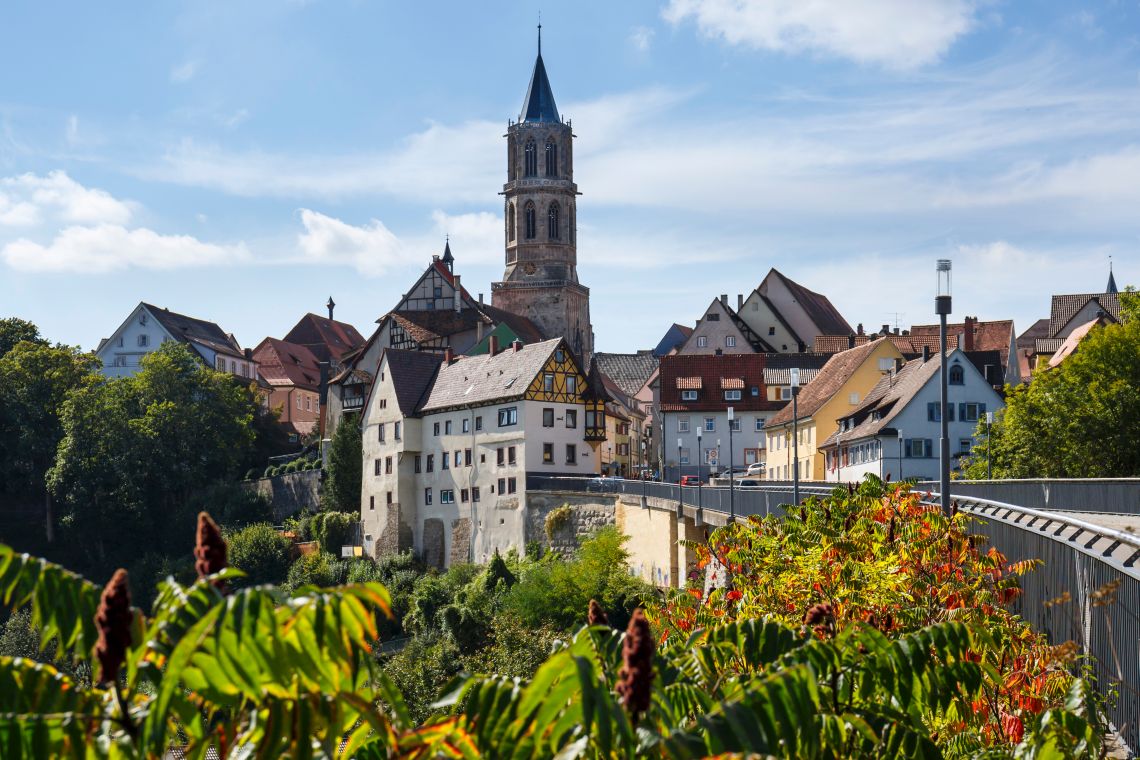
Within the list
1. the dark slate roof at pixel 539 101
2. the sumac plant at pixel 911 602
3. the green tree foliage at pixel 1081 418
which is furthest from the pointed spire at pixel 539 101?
the sumac plant at pixel 911 602

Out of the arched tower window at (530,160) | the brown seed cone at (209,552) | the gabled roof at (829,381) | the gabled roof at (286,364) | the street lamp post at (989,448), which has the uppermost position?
the arched tower window at (530,160)

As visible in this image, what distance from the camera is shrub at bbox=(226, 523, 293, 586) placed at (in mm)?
74625

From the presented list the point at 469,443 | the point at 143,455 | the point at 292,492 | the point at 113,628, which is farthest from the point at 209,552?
the point at 143,455

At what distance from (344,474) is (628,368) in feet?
182

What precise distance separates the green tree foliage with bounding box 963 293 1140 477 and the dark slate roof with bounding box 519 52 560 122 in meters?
80.3

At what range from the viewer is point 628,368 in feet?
442

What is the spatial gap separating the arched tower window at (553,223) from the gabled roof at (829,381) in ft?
177

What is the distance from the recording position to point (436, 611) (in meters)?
61.5

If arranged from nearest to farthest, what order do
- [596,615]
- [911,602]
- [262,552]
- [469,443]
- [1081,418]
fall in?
[596,615], [911,602], [1081,418], [469,443], [262,552]

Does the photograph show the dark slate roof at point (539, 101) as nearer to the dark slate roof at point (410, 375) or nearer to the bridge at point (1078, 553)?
the dark slate roof at point (410, 375)

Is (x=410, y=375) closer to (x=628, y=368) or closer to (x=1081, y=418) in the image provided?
(x=1081, y=418)

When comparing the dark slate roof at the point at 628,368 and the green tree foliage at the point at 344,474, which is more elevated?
the dark slate roof at the point at 628,368

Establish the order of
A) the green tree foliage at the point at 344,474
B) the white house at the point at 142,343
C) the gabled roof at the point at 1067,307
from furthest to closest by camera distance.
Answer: the white house at the point at 142,343 → the gabled roof at the point at 1067,307 → the green tree foliage at the point at 344,474

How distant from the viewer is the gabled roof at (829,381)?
72.9m
